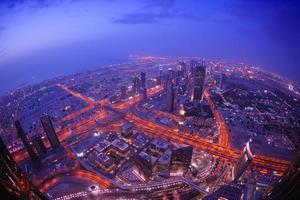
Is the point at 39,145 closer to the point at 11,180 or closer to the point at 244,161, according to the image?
the point at 11,180

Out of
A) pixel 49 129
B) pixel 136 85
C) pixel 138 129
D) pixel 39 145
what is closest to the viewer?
pixel 39 145

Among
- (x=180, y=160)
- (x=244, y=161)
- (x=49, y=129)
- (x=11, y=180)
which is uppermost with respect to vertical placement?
(x=11, y=180)

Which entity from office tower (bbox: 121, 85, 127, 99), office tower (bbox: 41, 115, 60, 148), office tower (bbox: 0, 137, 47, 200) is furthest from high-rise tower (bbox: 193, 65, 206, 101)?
office tower (bbox: 0, 137, 47, 200)

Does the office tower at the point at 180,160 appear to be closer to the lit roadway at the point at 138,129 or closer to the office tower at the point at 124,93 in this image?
the lit roadway at the point at 138,129

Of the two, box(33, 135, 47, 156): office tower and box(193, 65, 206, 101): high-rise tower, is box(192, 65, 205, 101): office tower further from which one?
box(33, 135, 47, 156): office tower

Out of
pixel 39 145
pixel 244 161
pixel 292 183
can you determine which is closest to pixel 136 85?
pixel 39 145

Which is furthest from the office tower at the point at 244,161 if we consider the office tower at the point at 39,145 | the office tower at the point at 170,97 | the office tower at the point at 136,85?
the office tower at the point at 136,85
